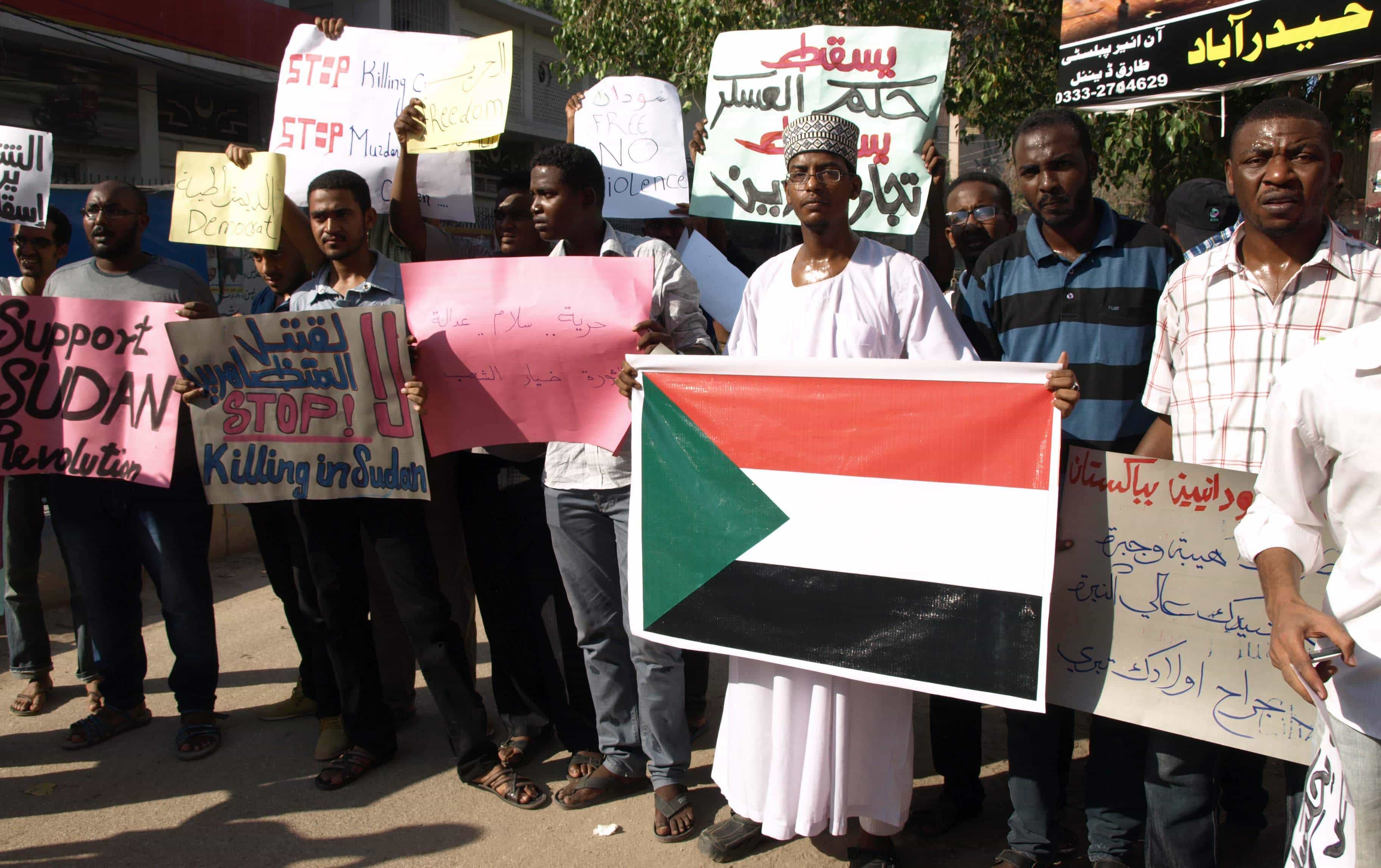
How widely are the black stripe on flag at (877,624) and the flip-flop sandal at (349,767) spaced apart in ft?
5.00

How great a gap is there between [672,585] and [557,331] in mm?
933

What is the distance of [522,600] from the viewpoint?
389 centimetres

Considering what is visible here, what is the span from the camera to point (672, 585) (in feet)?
10.2

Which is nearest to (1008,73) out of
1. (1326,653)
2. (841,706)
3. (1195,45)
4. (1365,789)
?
(1195,45)

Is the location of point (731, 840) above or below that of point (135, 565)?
below

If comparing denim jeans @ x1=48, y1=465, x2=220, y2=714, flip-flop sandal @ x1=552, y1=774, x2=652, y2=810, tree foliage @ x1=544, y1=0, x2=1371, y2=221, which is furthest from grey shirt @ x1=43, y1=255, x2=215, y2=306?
tree foliage @ x1=544, y1=0, x2=1371, y2=221

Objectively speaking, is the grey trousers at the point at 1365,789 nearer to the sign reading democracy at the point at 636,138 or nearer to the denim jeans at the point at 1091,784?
the denim jeans at the point at 1091,784

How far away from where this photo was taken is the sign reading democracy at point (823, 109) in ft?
12.0

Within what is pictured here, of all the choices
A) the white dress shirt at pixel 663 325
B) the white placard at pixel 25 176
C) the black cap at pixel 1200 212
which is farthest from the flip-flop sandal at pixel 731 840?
the white placard at pixel 25 176

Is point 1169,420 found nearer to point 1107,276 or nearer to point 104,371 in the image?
point 1107,276

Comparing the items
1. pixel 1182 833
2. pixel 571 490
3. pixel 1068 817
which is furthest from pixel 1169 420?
pixel 571 490

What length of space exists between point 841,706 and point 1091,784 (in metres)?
0.77

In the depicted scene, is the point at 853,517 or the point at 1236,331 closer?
the point at 1236,331

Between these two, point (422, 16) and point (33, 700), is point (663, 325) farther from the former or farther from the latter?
point (422, 16)
